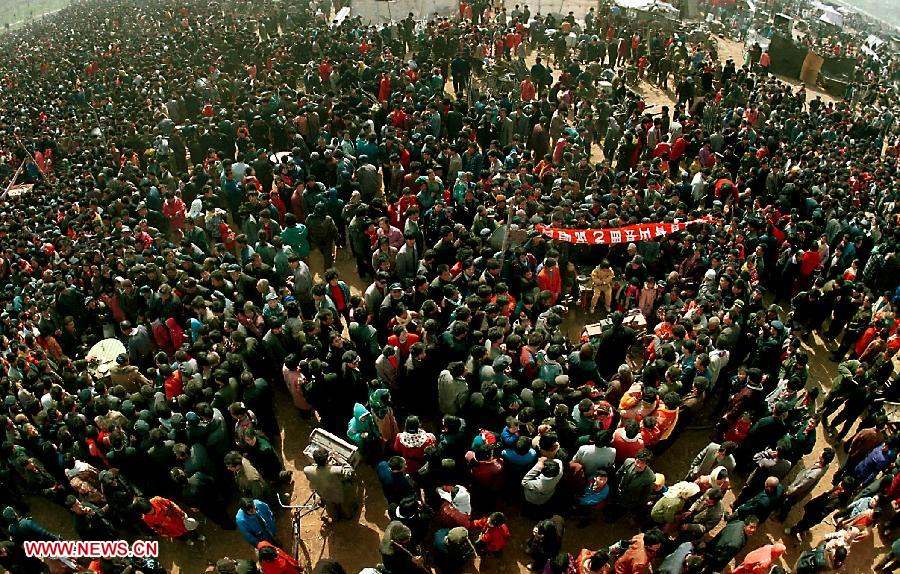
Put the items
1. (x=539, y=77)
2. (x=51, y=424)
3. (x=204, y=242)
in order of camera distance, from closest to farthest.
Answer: (x=51, y=424)
(x=204, y=242)
(x=539, y=77)

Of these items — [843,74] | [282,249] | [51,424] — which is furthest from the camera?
[843,74]

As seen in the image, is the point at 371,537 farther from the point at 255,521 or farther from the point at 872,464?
the point at 872,464

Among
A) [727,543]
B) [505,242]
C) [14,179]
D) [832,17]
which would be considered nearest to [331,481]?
[727,543]

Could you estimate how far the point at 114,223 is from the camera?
35.7 feet

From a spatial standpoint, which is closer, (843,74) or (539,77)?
(539,77)

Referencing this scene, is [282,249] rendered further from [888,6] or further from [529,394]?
[888,6]

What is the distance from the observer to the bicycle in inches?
270

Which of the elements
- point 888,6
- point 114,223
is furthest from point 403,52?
point 888,6

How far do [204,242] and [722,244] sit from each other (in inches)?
336

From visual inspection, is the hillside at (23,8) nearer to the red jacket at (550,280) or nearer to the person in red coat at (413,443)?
the red jacket at (550,280)

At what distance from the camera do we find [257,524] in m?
6.18

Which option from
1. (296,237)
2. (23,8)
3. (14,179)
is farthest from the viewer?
(23,8)

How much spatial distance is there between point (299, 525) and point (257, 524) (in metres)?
1.02

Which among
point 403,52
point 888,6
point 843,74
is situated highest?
point 403,52
